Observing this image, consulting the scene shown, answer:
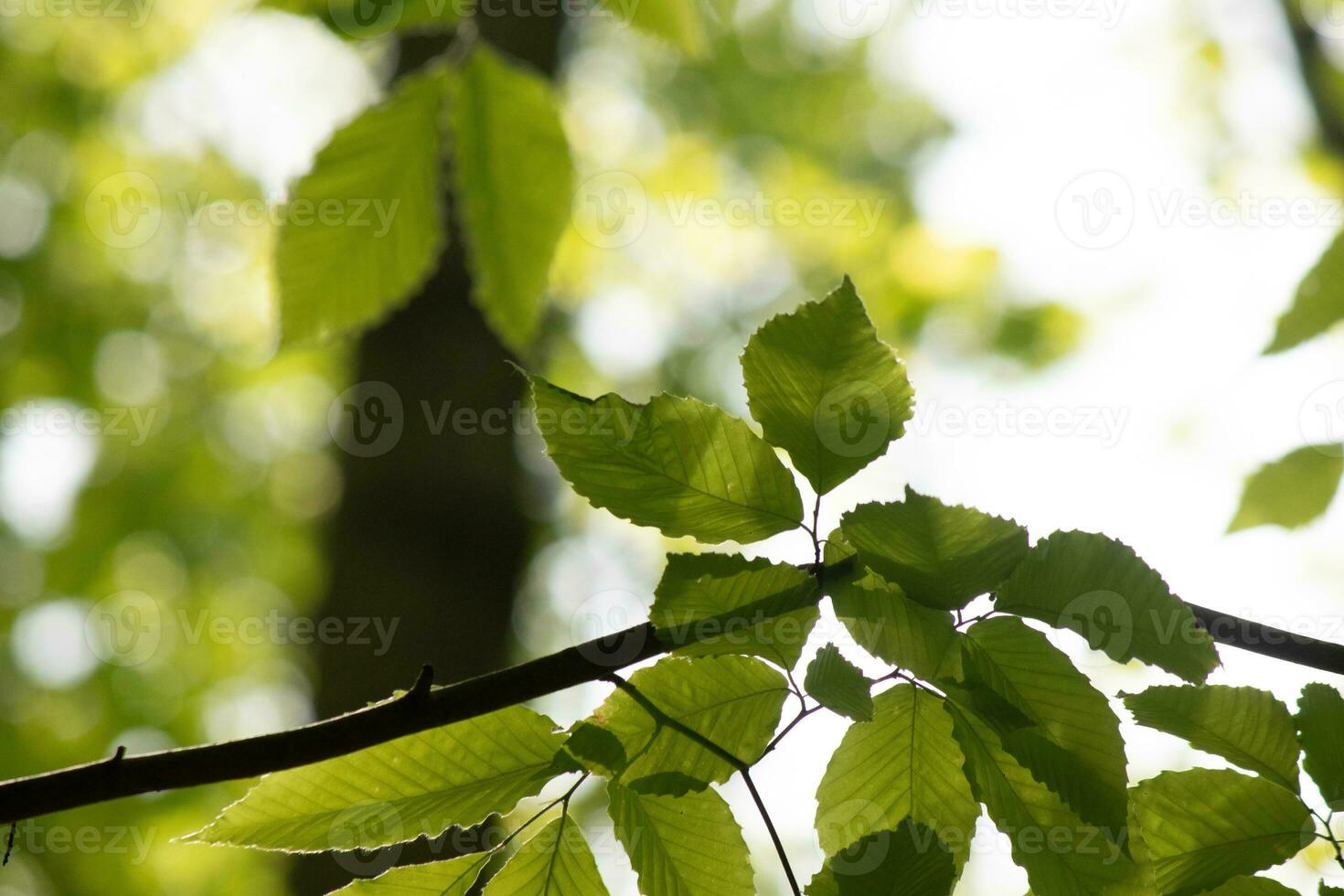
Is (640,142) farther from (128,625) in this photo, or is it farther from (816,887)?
(816,887)

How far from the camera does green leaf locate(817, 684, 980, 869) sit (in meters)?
0.59

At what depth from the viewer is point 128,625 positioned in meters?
5.27

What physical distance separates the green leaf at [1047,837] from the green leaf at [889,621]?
0.14 feet

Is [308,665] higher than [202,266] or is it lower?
lower

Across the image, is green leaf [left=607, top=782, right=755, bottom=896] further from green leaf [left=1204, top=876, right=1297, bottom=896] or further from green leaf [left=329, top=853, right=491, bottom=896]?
green leaf [left=1204, top=876, right=1297, bottom=896]

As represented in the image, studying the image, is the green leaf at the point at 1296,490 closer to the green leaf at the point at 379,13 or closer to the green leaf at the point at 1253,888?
the green leaf at the point at 1253,888

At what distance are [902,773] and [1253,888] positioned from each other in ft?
0.69

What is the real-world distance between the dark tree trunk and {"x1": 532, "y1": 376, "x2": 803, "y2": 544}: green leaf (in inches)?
89.5

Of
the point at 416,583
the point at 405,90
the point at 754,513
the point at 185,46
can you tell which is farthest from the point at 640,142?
the point at 754,513

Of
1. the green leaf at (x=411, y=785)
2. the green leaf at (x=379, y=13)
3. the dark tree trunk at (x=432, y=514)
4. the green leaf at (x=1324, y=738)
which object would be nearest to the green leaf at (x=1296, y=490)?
the green leaf at (x=1324, y=738)

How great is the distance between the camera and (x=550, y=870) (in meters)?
0.61

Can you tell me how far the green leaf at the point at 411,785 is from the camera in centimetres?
59

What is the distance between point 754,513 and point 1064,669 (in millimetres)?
191

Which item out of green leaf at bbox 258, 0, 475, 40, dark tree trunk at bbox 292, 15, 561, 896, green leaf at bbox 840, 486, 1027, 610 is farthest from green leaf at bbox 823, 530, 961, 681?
dark tree trunk at bbox 292, 15, 561, 896
